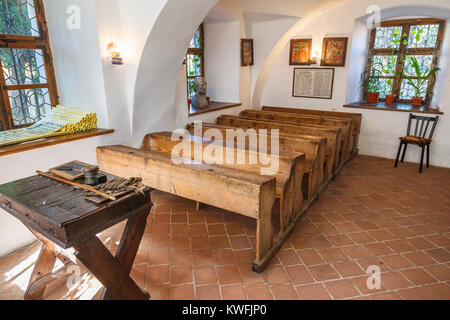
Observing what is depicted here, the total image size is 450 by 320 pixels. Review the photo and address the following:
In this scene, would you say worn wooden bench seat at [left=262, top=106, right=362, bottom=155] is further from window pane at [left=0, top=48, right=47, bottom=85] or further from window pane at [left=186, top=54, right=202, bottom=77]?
window pane at [left=0, top=48, right=47, bottom=85]

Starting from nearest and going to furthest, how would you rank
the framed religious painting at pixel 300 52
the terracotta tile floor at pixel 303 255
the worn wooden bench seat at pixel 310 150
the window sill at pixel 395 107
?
the terracotta tile floor at pixel 303 255
the worn wooden bench seat at pixel 310 150
the window sill at pixel 395 107
the framed religious painting at pixel 300 52

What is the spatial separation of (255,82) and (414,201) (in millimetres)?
3792

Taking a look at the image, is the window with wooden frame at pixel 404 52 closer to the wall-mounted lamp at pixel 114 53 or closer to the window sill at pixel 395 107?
the window sill at pixel 395 107

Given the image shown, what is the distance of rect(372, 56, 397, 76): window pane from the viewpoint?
20.8 ft

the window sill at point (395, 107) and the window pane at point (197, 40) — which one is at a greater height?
the window pane at point (197, 40)

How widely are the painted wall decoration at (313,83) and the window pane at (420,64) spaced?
1.59 meters

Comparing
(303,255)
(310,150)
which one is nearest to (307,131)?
(310,150)

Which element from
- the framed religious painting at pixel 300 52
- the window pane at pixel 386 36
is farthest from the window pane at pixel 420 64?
the framed religious painting at pixel 300 52

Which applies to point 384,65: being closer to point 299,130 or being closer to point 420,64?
point 420,64

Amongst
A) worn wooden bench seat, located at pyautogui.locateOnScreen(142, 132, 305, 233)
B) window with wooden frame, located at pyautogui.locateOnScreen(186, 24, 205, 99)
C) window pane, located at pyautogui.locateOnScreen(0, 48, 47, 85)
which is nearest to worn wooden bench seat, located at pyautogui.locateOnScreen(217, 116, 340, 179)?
window with wooden frame, located at pyautogui.locateOnScreen(186, 24, 205, 99)

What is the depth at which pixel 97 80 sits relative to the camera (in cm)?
348

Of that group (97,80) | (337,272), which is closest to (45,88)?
(97,80)

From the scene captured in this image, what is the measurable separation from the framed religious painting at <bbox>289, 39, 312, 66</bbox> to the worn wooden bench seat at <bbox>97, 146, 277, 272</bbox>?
4.56 m

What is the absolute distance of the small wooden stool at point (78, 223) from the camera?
1.74 m
